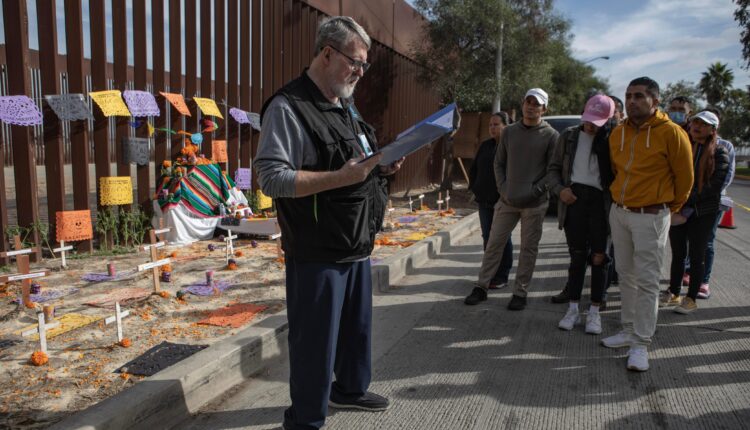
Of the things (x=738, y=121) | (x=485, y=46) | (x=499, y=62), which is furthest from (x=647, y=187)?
(x=738, y=121)

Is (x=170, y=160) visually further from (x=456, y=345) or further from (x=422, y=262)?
(x=456, y=345)

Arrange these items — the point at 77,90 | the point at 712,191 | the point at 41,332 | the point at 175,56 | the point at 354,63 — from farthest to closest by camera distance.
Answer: the point at 175,56, the point at 77,90, the point at 712,191, the point at 41,332, the point at 354,63

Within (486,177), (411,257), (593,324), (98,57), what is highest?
(98,57)

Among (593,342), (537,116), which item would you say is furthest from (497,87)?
(593,342)

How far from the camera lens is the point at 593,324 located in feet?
14.2

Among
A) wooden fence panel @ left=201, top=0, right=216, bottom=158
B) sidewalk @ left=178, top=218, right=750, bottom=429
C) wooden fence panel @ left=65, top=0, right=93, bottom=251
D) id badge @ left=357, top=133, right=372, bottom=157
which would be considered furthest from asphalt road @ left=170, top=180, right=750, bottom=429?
wooden fence panel @ left=201, top=0, right=216, bottom=158

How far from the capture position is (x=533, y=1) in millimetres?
15312

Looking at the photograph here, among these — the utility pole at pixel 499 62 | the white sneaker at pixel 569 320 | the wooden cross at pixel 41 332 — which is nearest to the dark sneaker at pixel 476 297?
the white sneaker at pixel 569 320

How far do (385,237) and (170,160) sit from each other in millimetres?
3334

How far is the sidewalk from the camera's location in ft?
9.71

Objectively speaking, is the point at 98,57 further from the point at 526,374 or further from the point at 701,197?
the point at 701,197

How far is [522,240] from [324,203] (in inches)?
119

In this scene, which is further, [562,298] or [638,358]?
[562,298]

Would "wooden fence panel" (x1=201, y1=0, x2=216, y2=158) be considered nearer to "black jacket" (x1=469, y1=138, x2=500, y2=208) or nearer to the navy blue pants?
"black jacket" (x1=469, y1=138, x2=500, y2=208)
